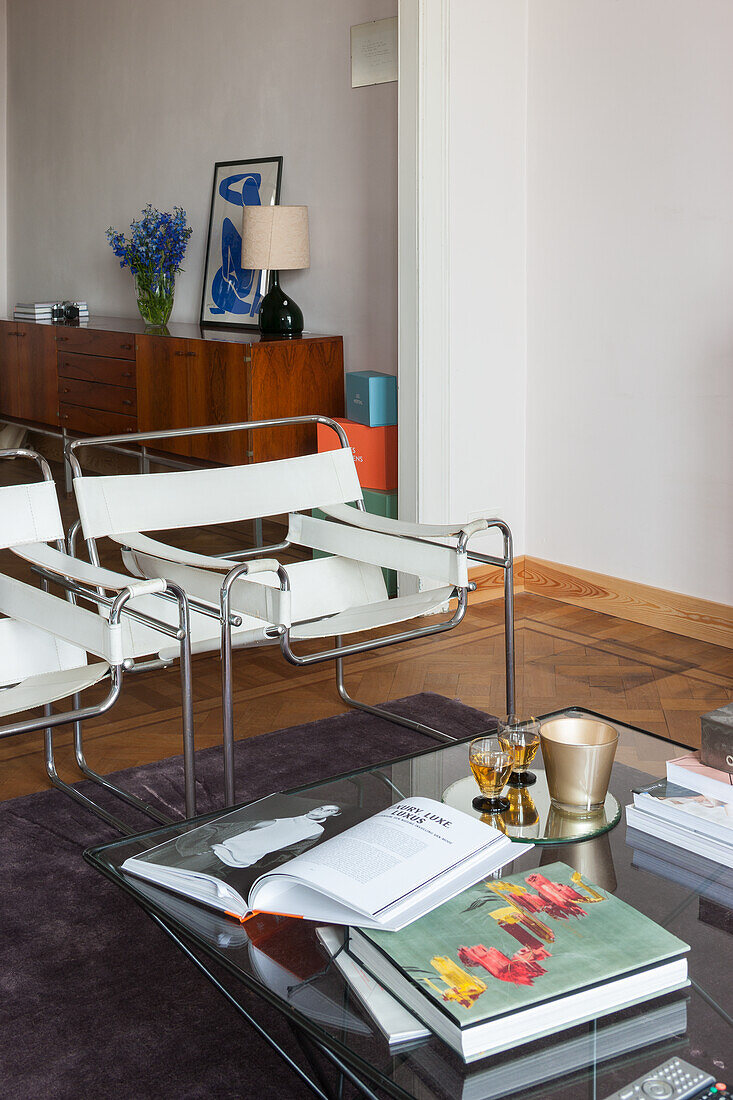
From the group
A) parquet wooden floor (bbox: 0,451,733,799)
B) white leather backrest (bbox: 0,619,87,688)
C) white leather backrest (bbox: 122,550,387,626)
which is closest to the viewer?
white leather backrest (bbox: 0,619,87,688)

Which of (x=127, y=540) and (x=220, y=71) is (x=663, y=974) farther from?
(x=220, y=71)

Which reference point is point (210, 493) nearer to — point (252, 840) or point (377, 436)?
point (252, 840)

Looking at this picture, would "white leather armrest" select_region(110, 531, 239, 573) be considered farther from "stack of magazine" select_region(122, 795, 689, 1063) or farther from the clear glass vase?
the clear glass vase

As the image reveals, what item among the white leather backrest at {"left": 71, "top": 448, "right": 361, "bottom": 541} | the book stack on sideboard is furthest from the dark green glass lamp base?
the white leather backrest at {"left": 71, "top": 448, "right": 361, "bottom": 541}

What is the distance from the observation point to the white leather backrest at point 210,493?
259 cm

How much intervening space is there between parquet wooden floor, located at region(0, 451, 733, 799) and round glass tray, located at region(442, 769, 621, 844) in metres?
1.24

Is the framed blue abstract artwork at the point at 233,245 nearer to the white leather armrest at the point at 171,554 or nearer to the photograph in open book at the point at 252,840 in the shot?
the white leather armrest at the point at 171,554

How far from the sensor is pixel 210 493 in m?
2.78

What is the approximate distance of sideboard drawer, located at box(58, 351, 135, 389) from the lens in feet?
18.7

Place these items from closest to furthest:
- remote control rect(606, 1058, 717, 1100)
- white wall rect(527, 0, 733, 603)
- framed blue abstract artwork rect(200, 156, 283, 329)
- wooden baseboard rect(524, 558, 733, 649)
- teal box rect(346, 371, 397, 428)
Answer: remote control rect(606, 1058, 717, 1100), white wall rect(527, 0, 733, 603), wooden baseboard rect(524, 558, 733, 649), teal box rect(346, 371, 397, 428), framed blue abstract artwork rect(200, 156, 283, 329)

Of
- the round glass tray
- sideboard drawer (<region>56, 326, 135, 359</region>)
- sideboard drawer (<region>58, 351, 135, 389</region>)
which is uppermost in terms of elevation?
sideboard drawer (<region>56, 326, 135, 359</region>)

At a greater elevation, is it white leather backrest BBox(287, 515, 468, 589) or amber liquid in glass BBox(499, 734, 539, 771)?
white leather backrest BBox(287, 515, 468, 589)

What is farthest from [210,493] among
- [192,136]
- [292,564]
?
[192,136]

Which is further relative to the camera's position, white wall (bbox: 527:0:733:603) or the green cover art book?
white wall (bbox: 527:0:733:603)
